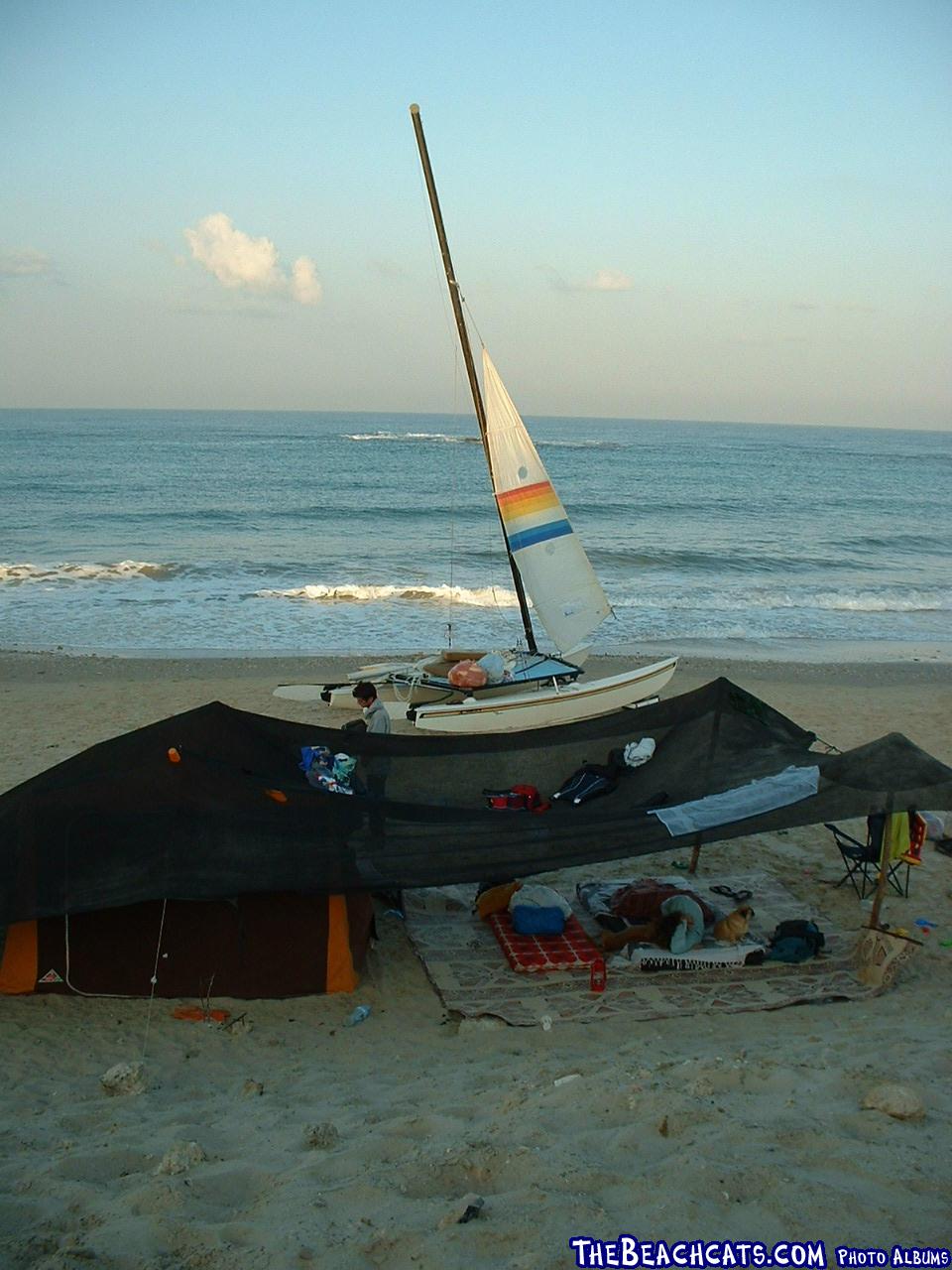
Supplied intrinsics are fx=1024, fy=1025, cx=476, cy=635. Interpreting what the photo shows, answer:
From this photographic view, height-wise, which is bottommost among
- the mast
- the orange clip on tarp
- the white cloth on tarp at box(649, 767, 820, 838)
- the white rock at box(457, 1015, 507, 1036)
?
the white rock at box(457, 1015, 507, 1036)

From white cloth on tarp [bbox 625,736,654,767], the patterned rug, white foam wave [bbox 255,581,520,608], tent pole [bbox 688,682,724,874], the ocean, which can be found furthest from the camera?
white foam wave [bbox 255,581,520,608]

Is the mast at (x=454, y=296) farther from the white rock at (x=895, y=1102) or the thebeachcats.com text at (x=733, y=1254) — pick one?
the thebeachcats.com text at (x=733, y=1254)

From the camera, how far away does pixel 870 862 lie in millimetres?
7520

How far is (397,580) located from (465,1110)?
2101cm

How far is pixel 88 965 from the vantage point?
5922mm

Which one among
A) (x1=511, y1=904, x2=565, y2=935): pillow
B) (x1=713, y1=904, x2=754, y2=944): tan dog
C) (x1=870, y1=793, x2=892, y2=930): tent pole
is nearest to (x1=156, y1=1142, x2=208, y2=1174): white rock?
(x1=511, y1=904, x2=565, y2=935): pillow

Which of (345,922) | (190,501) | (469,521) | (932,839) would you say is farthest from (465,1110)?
(190,501)

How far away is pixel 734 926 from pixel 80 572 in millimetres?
21783

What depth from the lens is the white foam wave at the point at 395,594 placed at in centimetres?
2258

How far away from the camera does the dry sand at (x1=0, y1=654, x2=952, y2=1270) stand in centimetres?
336

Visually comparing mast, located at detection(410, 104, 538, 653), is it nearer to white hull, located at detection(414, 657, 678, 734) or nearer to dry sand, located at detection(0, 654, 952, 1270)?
white hull, located at detection(414, 657, 678, 734)

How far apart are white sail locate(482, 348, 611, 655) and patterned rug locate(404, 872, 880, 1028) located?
629 centimetres

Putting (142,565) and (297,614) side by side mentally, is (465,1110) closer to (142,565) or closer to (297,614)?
(297,614)

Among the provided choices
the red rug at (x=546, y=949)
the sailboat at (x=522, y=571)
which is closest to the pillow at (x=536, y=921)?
the red rug at (x=546, y=949)
